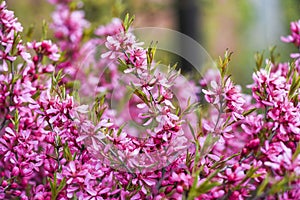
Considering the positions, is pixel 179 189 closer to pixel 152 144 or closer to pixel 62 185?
pixel 152 144

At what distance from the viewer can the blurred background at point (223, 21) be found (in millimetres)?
6434

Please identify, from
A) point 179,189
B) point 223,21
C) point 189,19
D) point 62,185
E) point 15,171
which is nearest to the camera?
point 179,189

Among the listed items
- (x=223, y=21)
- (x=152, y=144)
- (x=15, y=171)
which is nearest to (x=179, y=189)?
(x=152, y=144)

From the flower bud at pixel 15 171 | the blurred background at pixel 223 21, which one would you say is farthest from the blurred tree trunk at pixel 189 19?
the flower bud at pixel 15 171

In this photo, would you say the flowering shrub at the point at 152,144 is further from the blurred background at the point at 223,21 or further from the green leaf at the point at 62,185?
the blurred background at the point at 223,21

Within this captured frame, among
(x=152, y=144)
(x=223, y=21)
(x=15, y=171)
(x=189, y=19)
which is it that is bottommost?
(x=15, y=171)

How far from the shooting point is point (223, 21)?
34.1 ft

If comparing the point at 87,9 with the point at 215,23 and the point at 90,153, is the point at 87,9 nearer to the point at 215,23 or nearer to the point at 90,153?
the point at 90,153

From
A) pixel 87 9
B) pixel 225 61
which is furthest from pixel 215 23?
pixel 225 61

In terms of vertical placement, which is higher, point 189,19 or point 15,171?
point 189,19

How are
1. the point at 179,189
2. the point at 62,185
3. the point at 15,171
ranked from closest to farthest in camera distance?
the point at 179,189, the point at 62,185, the point at 15,171

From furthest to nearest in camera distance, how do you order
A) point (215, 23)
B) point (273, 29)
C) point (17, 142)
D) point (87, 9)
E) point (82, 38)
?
point (215, 23) < point (273, 29) < point (87, 9) < point (82, 38) < point (17, 142)

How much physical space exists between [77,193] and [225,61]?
53 cm

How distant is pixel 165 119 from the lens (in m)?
1.40
